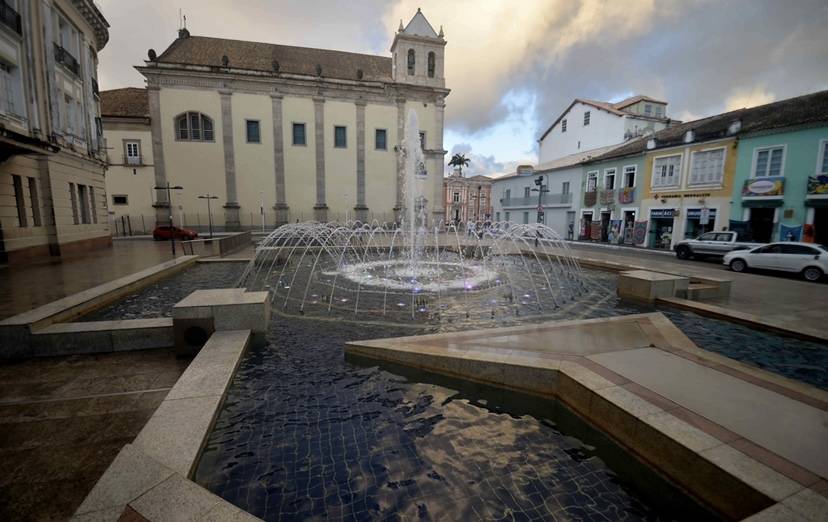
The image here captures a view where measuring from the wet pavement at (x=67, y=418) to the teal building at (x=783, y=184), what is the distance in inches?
1082

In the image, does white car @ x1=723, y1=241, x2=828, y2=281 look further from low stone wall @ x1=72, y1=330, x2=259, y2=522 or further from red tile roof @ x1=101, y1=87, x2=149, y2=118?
red tile roof @ x1=101, y1=87, x2=149, y2=118

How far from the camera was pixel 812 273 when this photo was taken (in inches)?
501

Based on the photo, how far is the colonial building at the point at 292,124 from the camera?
98.9ft

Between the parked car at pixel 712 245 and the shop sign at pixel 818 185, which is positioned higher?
the shop sign at pixel 818 185

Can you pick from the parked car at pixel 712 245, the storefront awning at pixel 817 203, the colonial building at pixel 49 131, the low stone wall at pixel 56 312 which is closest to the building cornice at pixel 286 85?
the colonial building at pixel 49 131

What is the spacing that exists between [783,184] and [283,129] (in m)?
34.7

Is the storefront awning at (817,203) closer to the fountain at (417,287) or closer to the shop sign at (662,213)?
the shop sign at (662,213)

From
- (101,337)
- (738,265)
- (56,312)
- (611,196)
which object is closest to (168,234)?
(56,312)

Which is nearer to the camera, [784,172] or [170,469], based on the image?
[170,469]

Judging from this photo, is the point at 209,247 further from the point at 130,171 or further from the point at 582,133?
the point at 582,133

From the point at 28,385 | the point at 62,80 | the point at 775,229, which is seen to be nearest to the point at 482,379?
the point at 28,385

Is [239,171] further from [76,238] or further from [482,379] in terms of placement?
[482,379]

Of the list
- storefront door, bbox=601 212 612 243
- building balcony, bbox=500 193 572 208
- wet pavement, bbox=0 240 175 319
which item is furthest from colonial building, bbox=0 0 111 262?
building balcony, bbox=500 193 572 208

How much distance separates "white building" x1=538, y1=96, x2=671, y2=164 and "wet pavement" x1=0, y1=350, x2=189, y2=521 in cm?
3722
